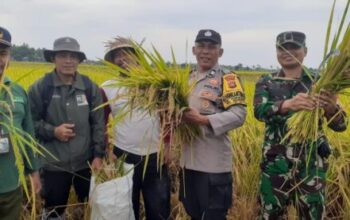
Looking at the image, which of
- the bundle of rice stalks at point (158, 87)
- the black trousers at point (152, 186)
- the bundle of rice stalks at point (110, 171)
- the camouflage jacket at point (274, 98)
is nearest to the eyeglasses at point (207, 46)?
the bundle of rice stalks at point (158, 87)

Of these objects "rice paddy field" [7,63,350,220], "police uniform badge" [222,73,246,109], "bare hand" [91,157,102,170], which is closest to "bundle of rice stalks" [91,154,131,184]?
"bare hand" [91,157,102,170]

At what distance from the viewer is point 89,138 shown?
3.48m

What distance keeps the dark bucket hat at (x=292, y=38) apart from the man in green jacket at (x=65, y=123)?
142 centimetres

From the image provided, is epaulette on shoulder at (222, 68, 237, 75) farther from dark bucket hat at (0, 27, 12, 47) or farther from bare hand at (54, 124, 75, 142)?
dark bucket hat at (0, 27, 12, 47)

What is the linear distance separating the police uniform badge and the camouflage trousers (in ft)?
1.43

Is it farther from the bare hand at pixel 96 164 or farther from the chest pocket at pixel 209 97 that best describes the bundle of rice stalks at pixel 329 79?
the bare hand at pixel 96 164

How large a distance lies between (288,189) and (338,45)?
1.03 meters

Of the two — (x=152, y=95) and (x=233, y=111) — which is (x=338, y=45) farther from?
(x=152, y=95)

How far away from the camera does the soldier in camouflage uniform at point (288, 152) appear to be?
117 inches

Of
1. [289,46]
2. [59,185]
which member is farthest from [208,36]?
[59,185]

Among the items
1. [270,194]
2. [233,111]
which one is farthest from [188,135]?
[270,194]

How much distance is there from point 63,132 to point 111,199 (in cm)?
59

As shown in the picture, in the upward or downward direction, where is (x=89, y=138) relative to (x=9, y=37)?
downward

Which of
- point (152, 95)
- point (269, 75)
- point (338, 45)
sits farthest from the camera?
point (269, 75)
